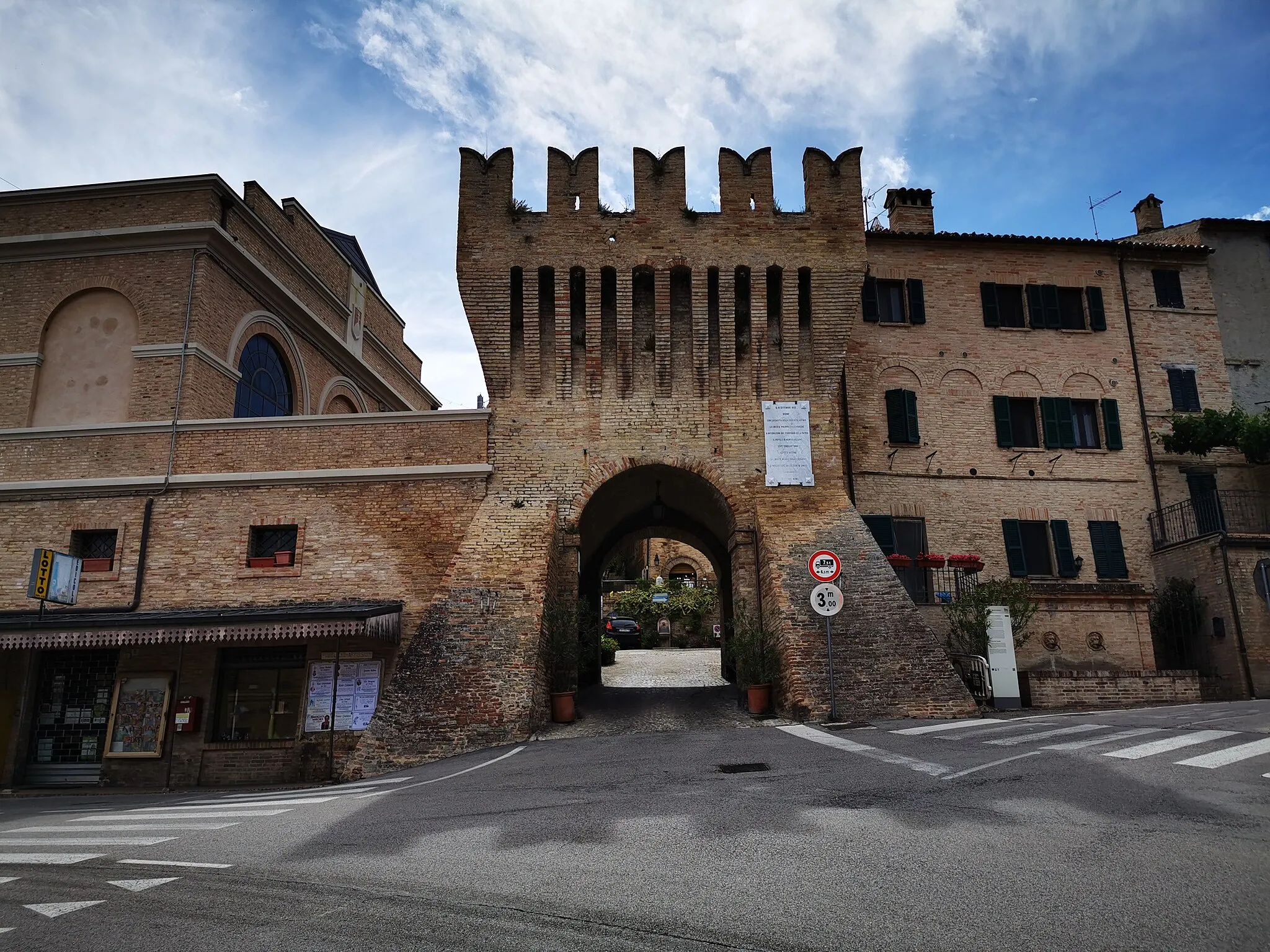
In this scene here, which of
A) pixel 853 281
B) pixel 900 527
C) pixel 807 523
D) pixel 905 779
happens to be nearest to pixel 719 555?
pixel 900 527

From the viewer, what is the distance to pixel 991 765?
8062 millimetres

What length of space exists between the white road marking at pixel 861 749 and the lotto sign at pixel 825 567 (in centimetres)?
237

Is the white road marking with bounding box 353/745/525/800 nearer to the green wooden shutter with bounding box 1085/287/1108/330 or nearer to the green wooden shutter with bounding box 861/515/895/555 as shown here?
the green wooden shutter with bounding box 861/515/895/555

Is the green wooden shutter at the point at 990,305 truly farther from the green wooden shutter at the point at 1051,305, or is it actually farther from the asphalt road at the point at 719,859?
the asphalt road at the point at 719,859

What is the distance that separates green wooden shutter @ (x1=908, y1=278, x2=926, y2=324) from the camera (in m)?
19.8

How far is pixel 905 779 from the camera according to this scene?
762cm

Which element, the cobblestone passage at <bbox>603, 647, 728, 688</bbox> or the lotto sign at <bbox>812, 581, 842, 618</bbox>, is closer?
the lotto sign at <bbox>812, 581, 842, 618</bbox>

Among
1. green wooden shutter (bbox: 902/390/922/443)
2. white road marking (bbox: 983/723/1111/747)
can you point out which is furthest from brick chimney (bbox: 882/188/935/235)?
white road marking (bbox: 983/723/1111/747)

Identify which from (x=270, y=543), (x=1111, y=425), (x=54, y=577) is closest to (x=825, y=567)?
(x=270, y=543)

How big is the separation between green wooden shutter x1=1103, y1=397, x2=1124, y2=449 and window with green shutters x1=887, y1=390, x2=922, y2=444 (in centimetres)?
461

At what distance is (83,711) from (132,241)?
31.4 feet

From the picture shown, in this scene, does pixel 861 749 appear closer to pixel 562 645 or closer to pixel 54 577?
pixel 562 645

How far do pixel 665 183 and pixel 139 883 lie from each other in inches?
562

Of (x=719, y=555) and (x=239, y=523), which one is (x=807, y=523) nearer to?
(x=719, y=555)
